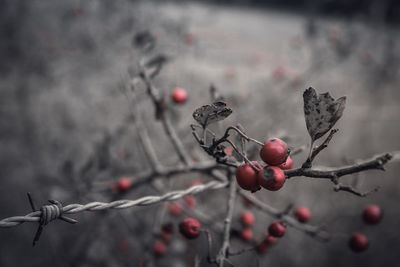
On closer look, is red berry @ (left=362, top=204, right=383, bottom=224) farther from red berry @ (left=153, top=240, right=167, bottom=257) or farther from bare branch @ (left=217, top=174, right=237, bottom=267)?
red berry @ (left=153, top=240, right=167, bottom=257)

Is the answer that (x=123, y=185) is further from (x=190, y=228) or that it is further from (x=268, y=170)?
(x=268, y=170)

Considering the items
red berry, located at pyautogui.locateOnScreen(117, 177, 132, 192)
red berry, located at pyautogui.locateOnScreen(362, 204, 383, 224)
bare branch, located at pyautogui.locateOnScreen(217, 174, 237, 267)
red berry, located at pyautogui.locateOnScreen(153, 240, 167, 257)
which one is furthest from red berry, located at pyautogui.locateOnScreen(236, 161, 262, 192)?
red berry, located at pyautogui.locateOnScreen(153, 240, 167, 257)

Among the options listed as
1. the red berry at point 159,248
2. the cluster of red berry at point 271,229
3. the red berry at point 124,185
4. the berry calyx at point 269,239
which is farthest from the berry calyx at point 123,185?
the berry calyx at point 269,239

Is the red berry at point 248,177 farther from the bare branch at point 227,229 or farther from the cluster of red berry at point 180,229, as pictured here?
the cluster of red berry at point 180,229

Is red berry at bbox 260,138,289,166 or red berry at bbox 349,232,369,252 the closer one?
red berry at bbox 260,138,289,166

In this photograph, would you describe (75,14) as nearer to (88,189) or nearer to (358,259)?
(88,189)

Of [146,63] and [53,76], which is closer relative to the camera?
[146,63]

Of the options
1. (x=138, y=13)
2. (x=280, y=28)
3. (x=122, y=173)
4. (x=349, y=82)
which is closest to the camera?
(x=122, y=173)

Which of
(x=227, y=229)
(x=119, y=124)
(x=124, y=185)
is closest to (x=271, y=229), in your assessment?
(x=227, y=229)

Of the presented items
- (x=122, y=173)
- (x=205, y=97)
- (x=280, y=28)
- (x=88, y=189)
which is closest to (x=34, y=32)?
(x=205, y=97)
